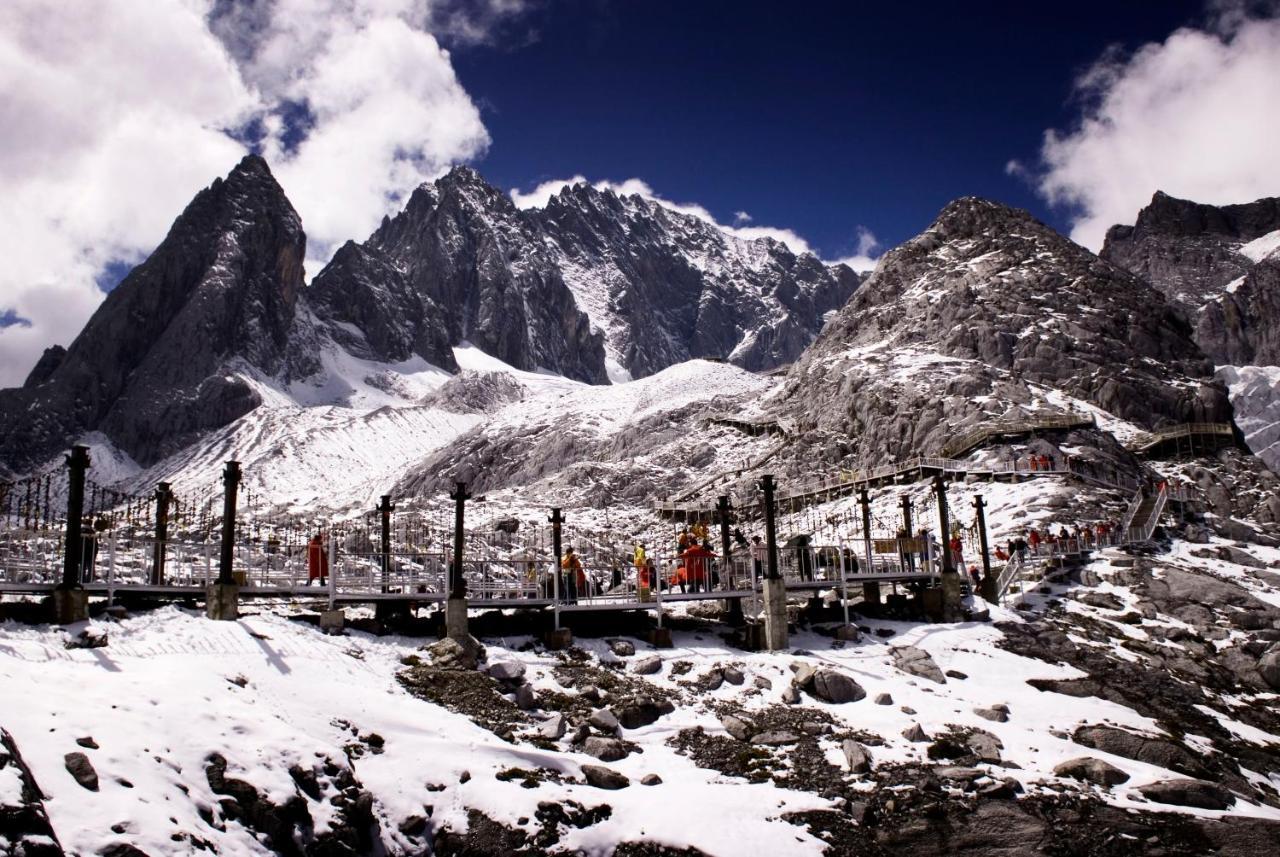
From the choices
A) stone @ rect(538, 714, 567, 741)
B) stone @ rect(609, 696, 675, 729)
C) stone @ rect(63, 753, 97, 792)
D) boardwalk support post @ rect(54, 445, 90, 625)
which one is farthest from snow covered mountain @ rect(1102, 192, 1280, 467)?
stone @ rect(63, 753, 97, 792)

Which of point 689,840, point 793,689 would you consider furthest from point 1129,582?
point 689,840

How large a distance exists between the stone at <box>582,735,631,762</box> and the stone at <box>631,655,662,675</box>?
4509mm

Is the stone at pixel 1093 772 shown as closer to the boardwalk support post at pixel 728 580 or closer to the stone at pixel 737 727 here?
the stone at pixel 737 727

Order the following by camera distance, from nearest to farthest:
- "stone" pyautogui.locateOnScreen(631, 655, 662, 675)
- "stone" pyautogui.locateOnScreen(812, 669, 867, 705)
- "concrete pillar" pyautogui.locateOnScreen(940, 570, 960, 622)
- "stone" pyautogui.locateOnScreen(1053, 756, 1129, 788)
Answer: "stone" pyautogui.locateOnScreen(1053, 756, 1129, 788) < "stone" pyautogui.locateOnScreen(812, 669, 867, 705) < "stone" pyautogui.locateOnScreen(631, 655, 662, 675) < "concrete pillar" pyautogui.locateOnScreen(940, 570, 960, 622)

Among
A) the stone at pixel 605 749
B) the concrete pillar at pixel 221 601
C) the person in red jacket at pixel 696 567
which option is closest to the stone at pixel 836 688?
the person in red jacket at pixel 696 567

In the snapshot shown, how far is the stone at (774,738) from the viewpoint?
16250 mm

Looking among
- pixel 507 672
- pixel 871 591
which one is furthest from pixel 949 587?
pixel 507 672

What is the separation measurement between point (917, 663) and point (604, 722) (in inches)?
350

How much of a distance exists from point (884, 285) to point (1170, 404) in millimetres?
34971

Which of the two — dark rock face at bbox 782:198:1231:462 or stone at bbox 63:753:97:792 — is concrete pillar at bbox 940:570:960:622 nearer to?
stone at bbox 63:753:97:792

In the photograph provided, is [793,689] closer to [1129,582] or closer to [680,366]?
[1129,582]

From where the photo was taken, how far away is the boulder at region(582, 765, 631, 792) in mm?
13742

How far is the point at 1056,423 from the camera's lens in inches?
2179

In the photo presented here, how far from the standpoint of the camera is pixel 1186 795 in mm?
14727
